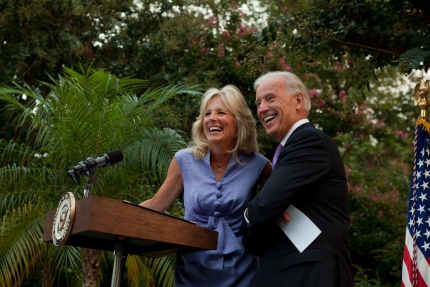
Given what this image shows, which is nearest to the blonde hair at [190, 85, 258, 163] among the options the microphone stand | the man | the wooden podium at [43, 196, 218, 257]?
the man

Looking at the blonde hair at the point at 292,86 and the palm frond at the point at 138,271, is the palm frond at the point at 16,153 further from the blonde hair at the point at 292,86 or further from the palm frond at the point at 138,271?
the blonde hair at the point at 292,86

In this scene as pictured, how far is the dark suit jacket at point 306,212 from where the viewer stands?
10.3 ft

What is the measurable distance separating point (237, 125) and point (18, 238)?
150 inches

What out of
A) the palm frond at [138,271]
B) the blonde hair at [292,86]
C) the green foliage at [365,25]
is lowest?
the palm frond at [138,271]

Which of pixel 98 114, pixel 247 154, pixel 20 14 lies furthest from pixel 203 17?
pixel 247 154

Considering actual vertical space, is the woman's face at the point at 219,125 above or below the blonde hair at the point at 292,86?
below

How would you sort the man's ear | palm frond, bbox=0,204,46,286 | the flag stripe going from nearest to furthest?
1. the man's ear
2. the flag stripe
3. palm frond, bbox=0,204,46,286

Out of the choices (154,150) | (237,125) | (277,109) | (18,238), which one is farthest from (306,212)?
(18,238)

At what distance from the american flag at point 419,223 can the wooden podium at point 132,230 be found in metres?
2.17

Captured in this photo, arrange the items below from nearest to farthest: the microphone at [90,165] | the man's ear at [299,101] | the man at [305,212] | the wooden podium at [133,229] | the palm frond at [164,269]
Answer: the wooden podium at [133,229]
the man at [305,212]
the microphone at [90,165]
the man's ear at [299,101]
the palm frond at [164,269]

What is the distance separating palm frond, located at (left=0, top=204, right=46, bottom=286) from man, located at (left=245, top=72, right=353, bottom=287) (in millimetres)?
4081

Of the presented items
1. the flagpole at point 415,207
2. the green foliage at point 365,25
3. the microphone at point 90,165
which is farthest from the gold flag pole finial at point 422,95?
the microphone at point 90,165

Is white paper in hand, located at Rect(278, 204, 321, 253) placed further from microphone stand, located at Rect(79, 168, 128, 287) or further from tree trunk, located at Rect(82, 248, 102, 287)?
tree trunk, located at Rect(82, 248, 102, 287)

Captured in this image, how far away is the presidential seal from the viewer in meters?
2.99
